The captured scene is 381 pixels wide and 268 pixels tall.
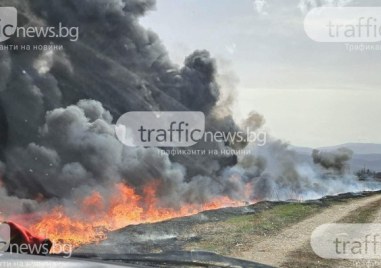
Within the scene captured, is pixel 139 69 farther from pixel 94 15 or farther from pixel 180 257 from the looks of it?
pixel 180 257

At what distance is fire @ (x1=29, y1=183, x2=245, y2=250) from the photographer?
5.21m

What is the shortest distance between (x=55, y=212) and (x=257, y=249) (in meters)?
1.38

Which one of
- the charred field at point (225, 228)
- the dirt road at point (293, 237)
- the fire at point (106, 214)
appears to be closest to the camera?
the dirt road at point (293, 237)

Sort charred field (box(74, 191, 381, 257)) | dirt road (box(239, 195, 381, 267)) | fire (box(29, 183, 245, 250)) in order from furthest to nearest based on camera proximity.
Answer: fire (box(29, 183, 245, 250))
charred field (box(74, 191, 381, 257))
dirt road (box(239, 195, 381, 267))

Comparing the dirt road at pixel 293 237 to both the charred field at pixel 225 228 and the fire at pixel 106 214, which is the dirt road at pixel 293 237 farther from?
the fire at pixel 106 214

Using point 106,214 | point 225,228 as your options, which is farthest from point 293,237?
point 106,214

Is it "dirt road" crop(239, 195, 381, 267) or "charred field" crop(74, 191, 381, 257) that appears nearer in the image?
"dirt road" crop(239, 195, 381, 267)

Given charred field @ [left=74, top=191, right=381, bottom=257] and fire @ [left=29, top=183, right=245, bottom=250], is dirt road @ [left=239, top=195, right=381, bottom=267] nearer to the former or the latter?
charred field @ [left=74, top=191, right=381, bottom=257]

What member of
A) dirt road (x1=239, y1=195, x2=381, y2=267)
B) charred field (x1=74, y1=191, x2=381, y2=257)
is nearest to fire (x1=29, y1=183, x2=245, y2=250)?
charred field (x1=74, y1=191, x2=381, y2=257)

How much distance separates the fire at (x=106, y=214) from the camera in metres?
5.21

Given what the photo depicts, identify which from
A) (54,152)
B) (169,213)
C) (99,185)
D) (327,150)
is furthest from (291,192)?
(54,152)

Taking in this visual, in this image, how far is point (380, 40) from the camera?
15.8 ft

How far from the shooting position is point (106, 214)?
532cm

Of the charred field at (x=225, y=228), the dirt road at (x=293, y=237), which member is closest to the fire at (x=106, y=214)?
the charred field at (x=225, y=228)
